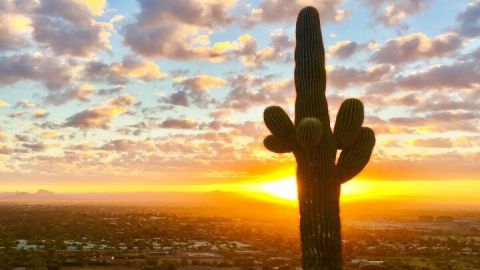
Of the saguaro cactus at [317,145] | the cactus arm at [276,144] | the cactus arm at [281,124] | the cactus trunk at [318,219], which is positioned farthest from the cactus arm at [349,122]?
the cactus arm at [276,144]

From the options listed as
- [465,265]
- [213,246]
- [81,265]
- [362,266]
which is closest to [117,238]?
[213,246]

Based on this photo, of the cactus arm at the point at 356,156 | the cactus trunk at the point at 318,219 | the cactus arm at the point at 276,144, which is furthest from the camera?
the cactus arm at the point at 276,144

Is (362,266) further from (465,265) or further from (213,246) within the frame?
(213,246)

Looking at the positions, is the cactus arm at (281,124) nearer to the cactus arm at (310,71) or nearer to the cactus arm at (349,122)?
the cactus arm at (310,71)

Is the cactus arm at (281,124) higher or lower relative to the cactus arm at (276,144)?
higher

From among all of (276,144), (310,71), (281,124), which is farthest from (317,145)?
(310,71)

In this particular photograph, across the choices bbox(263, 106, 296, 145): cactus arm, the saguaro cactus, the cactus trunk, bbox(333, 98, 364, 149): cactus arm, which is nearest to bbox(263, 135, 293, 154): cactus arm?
the saguaro cactus

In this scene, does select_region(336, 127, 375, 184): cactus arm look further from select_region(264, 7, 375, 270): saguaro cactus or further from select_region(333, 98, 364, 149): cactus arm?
select_region(333, 98, 364, 149): cactus arm

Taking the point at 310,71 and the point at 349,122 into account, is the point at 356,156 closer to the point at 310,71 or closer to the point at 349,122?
the point at 349,122
